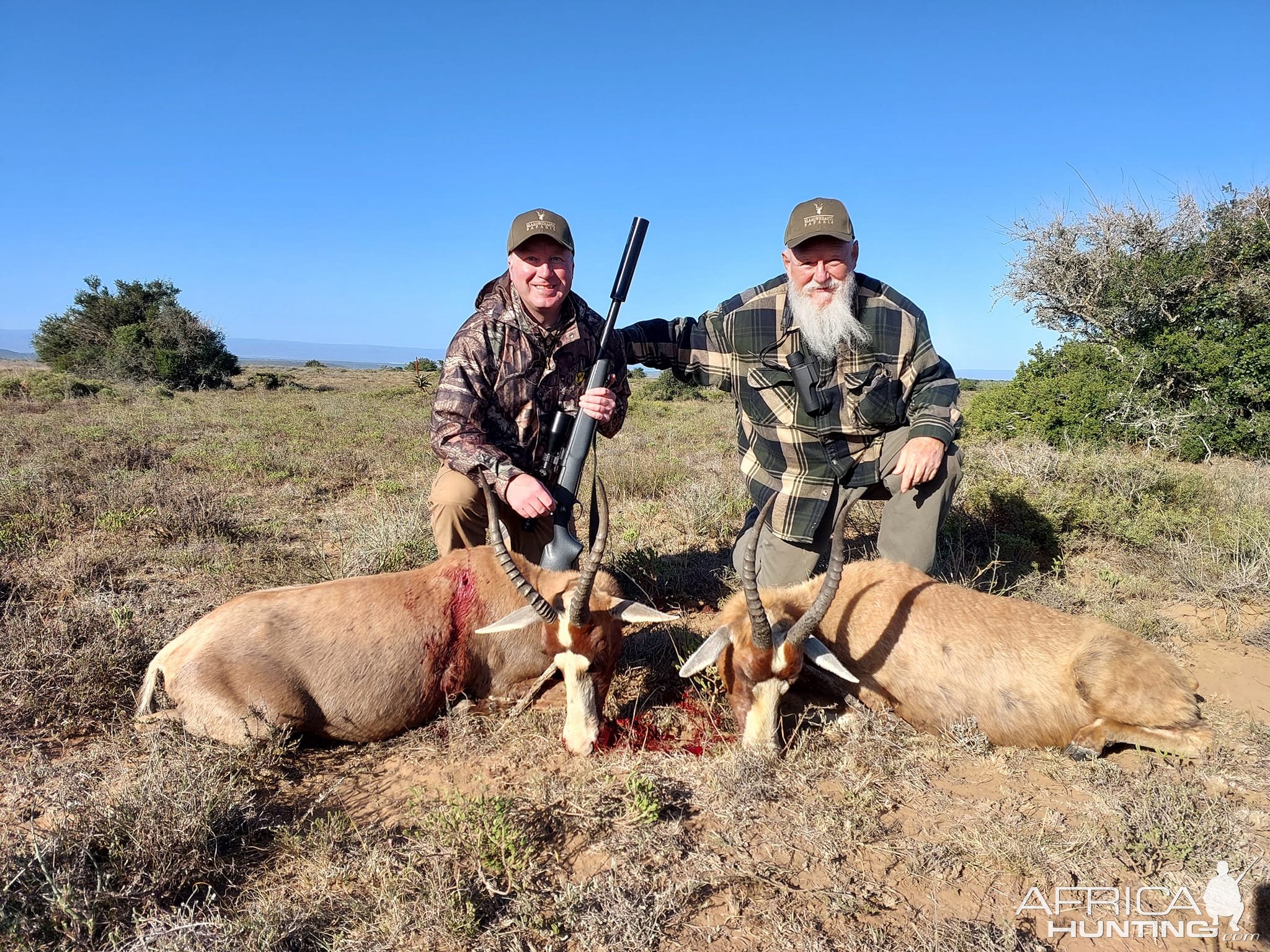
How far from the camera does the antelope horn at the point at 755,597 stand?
3.48 m

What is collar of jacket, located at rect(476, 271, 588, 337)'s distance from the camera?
17.6ft

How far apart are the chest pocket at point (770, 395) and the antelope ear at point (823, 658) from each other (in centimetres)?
204

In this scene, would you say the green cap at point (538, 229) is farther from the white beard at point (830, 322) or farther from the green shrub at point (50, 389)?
the green shrub at point (50, 389)

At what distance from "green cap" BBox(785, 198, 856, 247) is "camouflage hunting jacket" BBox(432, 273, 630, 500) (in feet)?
5.47

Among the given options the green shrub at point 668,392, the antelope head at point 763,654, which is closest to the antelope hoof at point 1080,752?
the antelope head at point 763,654

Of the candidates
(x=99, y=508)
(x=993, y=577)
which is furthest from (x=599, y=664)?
(x=99, y=508)

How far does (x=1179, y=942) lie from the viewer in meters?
2.80

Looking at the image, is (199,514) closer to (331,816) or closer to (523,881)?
(331,816)

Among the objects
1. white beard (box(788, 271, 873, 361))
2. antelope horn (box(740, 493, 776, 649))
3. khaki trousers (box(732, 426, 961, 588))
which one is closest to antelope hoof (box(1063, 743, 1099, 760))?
khaki trousers (box(732, 426, 961, 588))

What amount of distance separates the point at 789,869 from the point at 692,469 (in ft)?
27.2

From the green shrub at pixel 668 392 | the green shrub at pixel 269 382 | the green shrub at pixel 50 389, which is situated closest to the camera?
the green shrub at pixel 50 389

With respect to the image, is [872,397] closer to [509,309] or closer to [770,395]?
[770,395]

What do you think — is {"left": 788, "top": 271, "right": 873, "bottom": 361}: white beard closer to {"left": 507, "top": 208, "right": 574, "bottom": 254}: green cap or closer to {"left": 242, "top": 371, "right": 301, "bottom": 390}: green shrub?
{"left": 507, "top": 208, "right": 574, "bottom": 254}: green cap

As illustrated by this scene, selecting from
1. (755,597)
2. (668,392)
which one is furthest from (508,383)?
(668,392)
